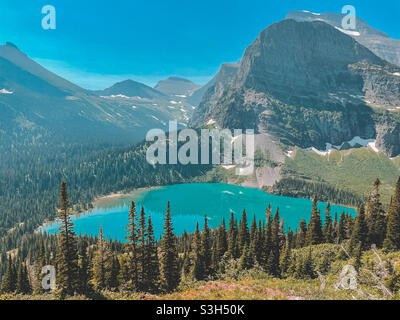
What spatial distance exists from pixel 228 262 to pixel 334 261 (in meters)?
25.2

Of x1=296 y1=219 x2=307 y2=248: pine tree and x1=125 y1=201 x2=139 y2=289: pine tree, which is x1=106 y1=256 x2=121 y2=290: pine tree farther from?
x1=296 y1=219 x2=307 y2=248: pine tree

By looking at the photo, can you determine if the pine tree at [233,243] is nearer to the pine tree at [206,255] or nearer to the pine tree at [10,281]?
the pine tree at [206,255]

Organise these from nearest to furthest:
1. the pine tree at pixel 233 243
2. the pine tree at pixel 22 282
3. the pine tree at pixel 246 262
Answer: the pine tree at pixel 246 262 < the pine tree at pixel 22 282 < the pine tree at pixel 233 243

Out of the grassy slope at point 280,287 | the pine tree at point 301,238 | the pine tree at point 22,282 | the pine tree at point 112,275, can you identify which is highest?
the grassy slope at point 280,287

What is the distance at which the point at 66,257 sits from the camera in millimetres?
37844

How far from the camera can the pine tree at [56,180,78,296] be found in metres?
36.6

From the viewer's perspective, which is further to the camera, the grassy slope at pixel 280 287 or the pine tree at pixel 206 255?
the pine tree at pixel 206 255

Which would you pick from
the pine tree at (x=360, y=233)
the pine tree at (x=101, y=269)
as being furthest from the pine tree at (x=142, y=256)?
the pine tree at (x=360, y=233)

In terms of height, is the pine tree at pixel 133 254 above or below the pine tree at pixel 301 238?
above

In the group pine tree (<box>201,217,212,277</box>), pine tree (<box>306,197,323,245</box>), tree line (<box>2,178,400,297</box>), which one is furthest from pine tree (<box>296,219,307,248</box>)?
pine tree (<box>201,217,212,277</box>)

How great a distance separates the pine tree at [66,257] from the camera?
120 feet

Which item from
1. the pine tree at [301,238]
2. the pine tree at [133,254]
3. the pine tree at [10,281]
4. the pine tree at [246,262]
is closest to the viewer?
the pine tree at [133,254]
